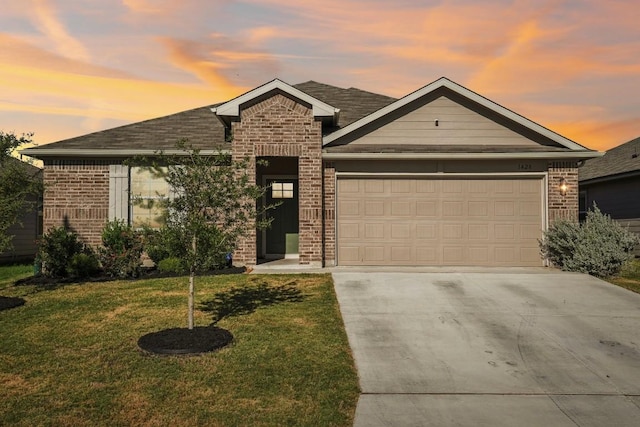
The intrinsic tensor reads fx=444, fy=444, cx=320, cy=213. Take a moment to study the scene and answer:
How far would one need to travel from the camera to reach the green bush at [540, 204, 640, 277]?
11.3 meters

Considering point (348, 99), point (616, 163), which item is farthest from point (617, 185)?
point (348, 99)

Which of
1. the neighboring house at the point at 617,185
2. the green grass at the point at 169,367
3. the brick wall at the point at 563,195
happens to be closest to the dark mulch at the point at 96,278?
the green grass at the point at 169,367

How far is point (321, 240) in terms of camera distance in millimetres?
12094

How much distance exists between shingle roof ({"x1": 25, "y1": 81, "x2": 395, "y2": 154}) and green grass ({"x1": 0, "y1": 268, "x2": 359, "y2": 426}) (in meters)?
5.45

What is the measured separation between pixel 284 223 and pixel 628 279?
31.6ft

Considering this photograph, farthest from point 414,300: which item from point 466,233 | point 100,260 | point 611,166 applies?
point 611,166

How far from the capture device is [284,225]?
1442 centimetres

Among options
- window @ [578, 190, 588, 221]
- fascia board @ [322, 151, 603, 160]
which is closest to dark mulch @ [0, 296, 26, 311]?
fascia board @ [322, 151, 603, 160]

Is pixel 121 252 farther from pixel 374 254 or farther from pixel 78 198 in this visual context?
pixel 374 254

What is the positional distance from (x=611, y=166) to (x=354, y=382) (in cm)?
1977

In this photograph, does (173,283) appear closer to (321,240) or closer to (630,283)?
(321,240)

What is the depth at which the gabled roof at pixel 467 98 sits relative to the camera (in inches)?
493

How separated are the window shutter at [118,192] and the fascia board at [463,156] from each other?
5.75m

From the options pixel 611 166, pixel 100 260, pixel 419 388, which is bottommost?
pixel 419 388
